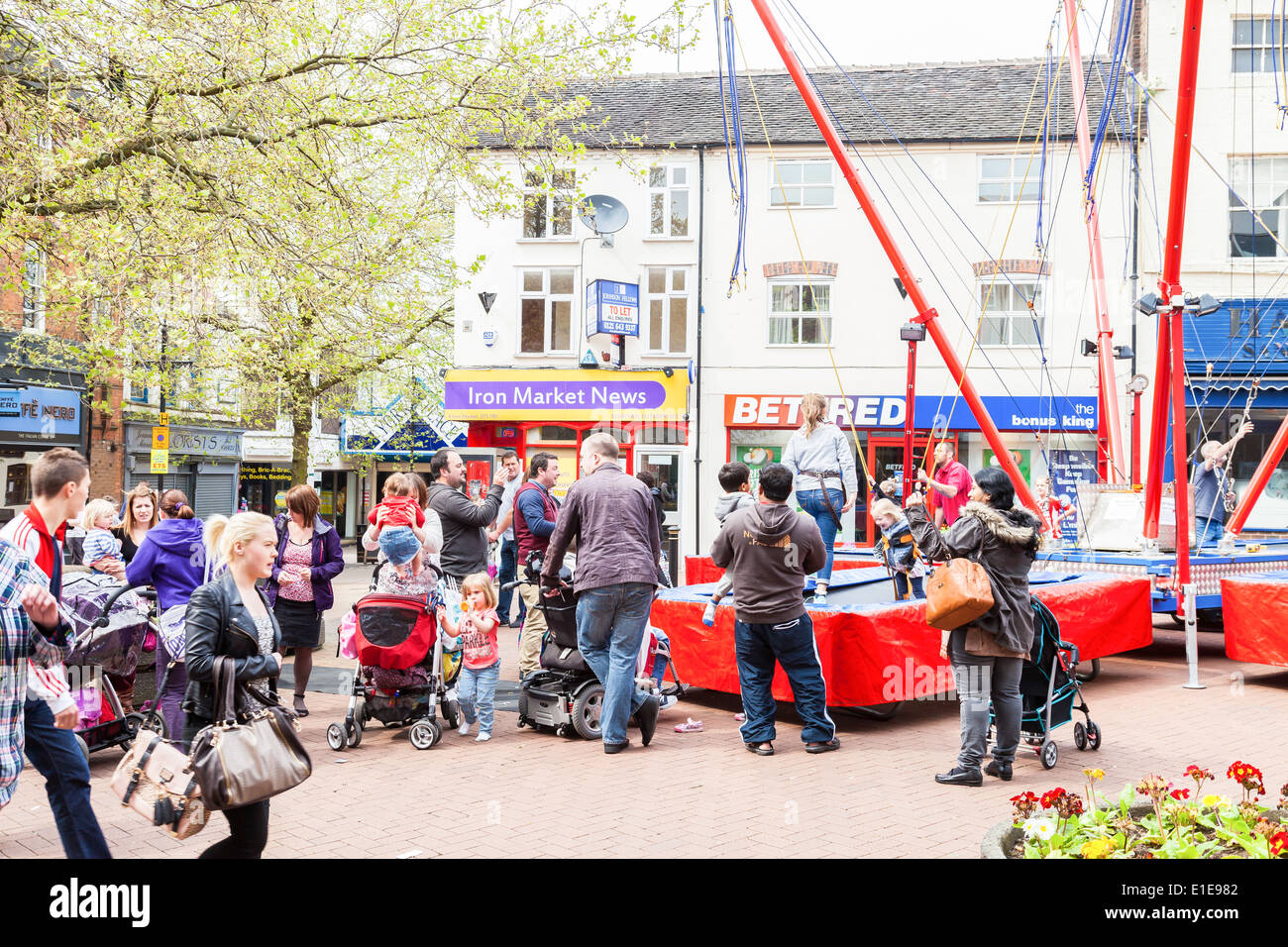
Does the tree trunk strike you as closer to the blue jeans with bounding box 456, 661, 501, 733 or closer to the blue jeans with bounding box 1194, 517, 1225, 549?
the blue jeans with bounding box 456, 661, 501, 733

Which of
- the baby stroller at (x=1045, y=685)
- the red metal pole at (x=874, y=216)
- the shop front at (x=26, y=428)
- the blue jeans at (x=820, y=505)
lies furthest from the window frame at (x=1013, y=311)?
the shop front at (x=26, y=428)

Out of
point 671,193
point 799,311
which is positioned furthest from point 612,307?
point 799,311

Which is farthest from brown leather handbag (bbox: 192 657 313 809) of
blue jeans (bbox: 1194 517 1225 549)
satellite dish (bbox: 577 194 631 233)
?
satellite dish (bbox: 577 194 631 233)

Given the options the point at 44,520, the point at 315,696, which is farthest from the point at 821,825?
the point at 315,696

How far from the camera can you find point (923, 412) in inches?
879

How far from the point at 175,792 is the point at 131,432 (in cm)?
2740

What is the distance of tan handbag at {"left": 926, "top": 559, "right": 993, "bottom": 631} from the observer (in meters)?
5.82

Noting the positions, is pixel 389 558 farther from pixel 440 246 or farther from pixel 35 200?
pixel 440 246

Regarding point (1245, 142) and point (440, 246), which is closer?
point (1245, 142)

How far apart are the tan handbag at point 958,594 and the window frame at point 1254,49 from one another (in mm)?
20382

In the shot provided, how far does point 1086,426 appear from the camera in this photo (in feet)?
71.3

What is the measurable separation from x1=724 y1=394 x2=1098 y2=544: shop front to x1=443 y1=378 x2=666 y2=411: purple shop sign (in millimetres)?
1873

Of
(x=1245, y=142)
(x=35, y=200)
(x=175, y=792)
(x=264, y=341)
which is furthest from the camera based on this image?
(x=1245, y=142)
